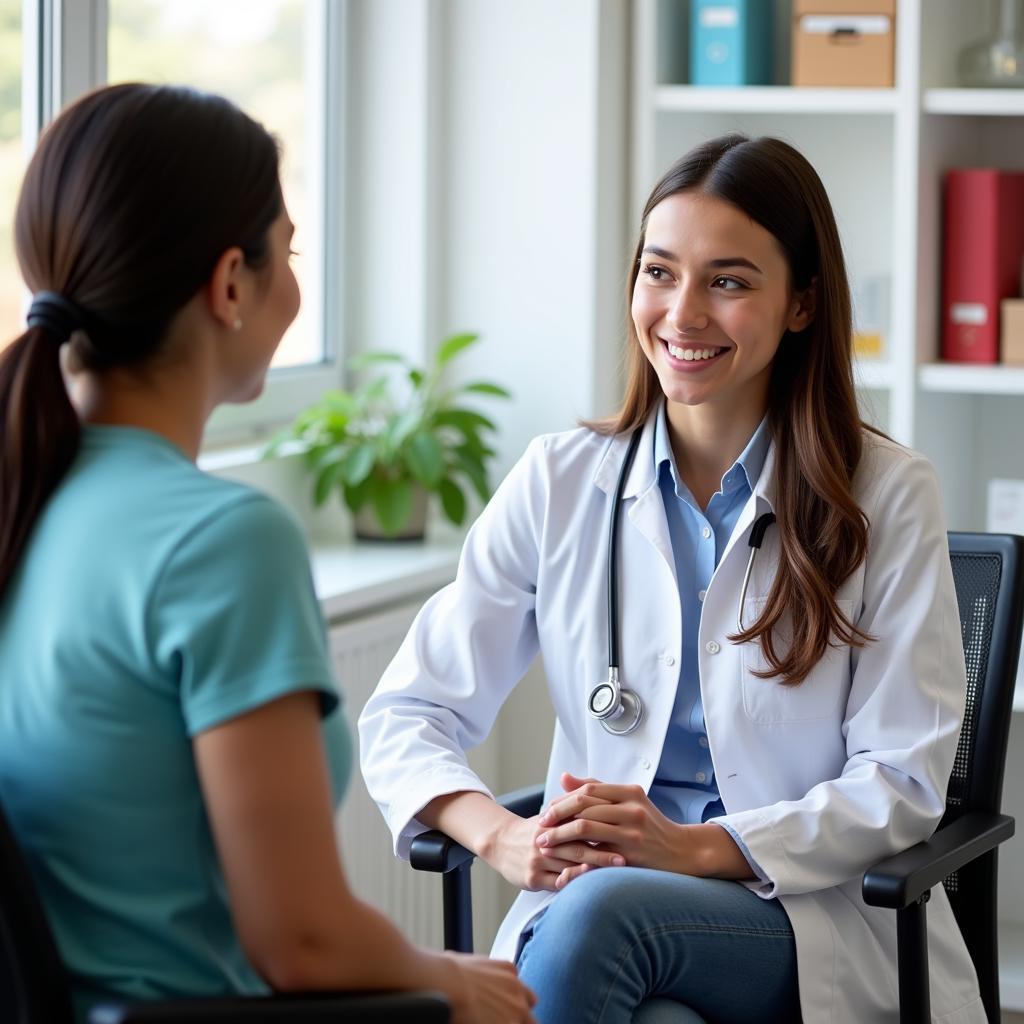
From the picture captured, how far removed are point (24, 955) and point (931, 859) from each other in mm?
942

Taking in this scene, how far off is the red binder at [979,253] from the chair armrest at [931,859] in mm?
1069

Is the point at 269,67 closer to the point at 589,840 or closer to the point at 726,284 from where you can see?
the point at 726,284

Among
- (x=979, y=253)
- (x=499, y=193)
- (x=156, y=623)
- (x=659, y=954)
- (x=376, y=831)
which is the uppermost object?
(x=499, y=193)

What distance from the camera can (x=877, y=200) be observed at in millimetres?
2869

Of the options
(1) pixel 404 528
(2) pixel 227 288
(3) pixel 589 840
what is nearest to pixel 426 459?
(1) pixel 404 528

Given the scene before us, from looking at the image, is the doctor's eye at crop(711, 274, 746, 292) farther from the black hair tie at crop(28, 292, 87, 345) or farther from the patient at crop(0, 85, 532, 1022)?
the black hair tie at crop(28, 292, 87, 345)

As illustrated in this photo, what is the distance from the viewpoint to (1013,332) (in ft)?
8.48

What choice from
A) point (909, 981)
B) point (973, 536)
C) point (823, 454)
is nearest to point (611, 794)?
point (909, 981)

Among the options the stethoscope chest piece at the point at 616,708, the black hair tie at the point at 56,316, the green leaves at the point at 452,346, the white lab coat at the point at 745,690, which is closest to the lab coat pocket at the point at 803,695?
the white lab coat at the point at 745,690

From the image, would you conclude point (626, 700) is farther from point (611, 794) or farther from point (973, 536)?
point (973, 536)

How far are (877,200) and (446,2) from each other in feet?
2.86

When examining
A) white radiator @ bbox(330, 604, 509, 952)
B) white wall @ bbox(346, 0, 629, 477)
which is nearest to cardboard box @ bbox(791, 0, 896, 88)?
white wall @ bbox(346, 0, 629, 477)

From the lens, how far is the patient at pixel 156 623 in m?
0.99

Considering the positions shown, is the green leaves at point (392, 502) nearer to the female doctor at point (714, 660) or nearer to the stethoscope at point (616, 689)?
the female doctor at point (714, 660)
